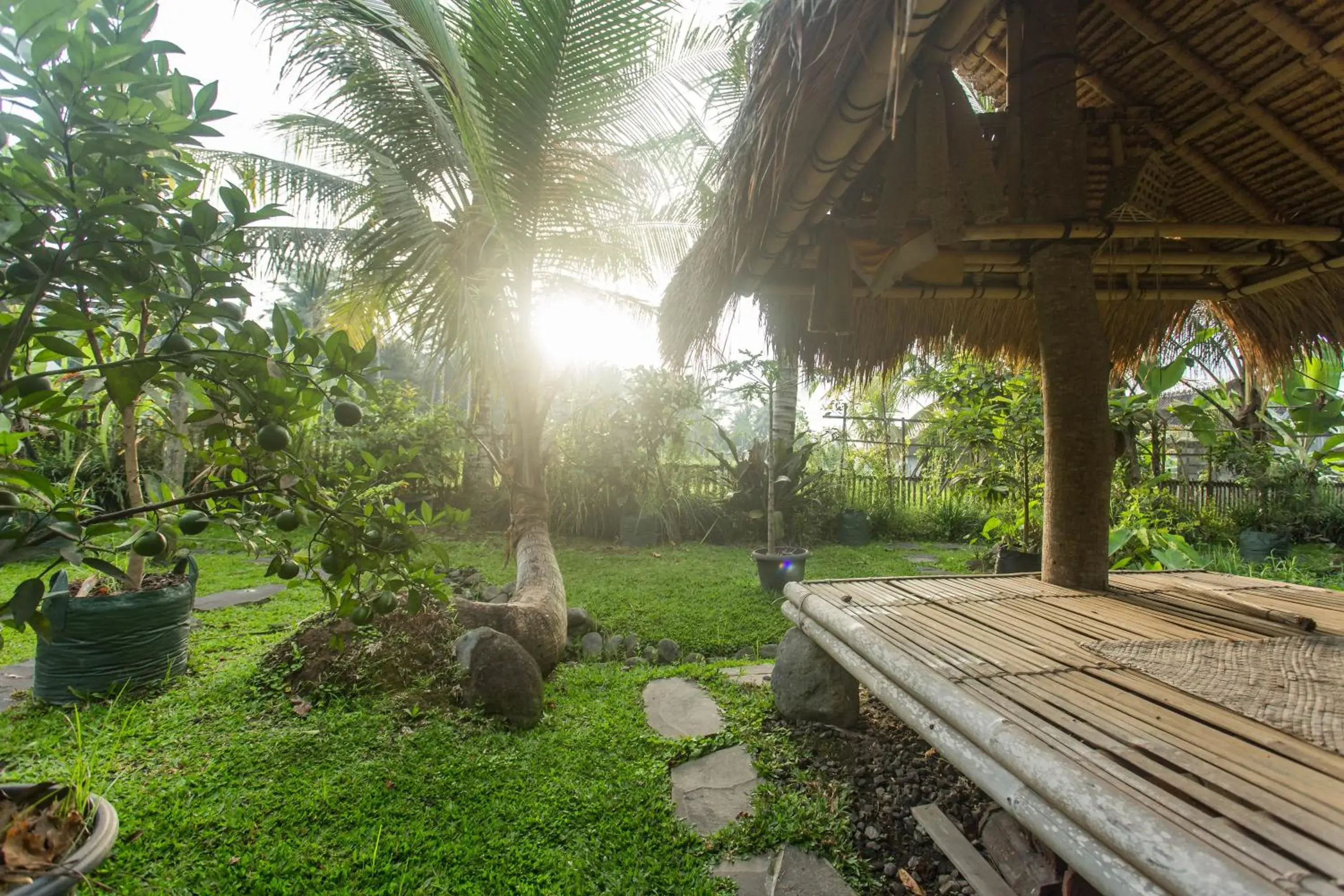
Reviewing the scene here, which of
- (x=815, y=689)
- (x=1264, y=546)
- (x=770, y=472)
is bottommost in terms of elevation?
(x=815, y=689)

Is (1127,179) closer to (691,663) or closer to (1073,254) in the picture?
(1073,254)

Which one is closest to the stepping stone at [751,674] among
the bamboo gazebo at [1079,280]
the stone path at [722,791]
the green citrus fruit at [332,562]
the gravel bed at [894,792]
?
the stone path at [722,791]

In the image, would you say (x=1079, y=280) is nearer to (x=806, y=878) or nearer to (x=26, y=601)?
(x=806, y=878)

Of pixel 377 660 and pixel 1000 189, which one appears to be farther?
pixel 377 660

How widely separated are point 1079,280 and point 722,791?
2340 millimetres

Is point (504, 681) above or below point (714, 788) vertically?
above

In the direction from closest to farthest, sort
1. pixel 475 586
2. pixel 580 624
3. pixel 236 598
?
pixel 580 624 → pixel 236 598 → pixel 475 586

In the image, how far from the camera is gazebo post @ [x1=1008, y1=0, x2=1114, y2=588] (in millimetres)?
2051

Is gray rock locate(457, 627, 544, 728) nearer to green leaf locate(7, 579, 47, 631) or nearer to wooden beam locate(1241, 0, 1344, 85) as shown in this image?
green leaf locate(7, 579, 47, 631)

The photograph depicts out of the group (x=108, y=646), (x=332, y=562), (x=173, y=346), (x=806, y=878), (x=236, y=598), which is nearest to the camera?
(x=173, y=346)

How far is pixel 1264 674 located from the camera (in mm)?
1410

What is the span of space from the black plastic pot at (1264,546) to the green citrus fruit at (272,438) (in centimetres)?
860

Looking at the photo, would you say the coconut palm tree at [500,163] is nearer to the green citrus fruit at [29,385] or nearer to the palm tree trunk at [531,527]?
the palm tree trunk at [531,527]

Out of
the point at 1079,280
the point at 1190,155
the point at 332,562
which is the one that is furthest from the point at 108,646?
the point at 1190,155
